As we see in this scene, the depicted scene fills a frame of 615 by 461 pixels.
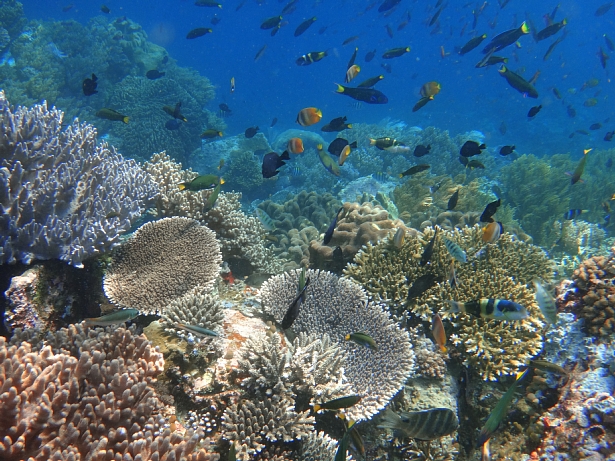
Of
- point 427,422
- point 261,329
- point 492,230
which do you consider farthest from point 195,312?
point 492,230

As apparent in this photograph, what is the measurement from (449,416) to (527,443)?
192 centimetres

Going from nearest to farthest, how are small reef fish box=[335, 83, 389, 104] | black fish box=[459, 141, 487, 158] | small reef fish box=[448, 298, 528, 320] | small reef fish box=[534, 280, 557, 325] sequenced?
small reef fish box=[448, 298, 528, 320], small reef fish box=[534, 280, 557, 325], black fish box=[459, 141, 487, 158], small reef fish box=[335, 83, 389, 104]

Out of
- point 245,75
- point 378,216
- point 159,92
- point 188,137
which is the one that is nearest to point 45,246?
point 378,216

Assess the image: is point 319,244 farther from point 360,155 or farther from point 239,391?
point 360,155

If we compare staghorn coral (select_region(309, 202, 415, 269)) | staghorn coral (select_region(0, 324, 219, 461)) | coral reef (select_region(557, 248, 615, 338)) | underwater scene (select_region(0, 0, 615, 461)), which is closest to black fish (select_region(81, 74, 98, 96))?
underwater scene (select_region(0, 0, 615, 461))

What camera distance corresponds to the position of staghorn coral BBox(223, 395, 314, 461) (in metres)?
2.68

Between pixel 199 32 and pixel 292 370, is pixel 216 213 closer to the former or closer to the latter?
pixel 292 370

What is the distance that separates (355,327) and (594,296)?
2.99 metres

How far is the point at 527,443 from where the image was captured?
366 centimetres

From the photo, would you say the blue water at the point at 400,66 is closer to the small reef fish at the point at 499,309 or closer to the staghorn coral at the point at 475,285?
the staghorn coral at the point at 475,285

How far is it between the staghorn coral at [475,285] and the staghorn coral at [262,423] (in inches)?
88.2

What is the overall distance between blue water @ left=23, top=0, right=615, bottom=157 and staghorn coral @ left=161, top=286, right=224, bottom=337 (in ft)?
115

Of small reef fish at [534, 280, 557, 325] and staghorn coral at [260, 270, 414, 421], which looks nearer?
small reef fish at [534, 280, 557, 325]

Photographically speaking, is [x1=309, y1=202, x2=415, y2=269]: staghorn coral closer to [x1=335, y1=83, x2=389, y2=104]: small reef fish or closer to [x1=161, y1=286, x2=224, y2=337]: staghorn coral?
[x1=335, y1=83, x2=389, y2=104]: small reef fish
